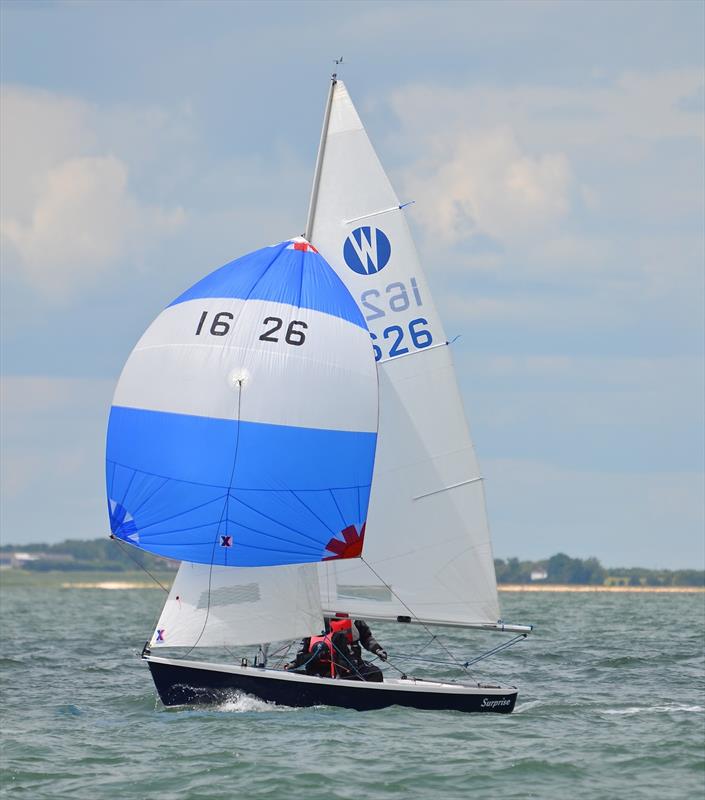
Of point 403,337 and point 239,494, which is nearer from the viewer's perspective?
point 239,494

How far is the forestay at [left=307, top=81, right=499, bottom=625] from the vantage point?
92.7ft

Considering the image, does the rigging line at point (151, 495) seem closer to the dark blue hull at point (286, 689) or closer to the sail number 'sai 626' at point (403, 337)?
the dark blue hull at point (286, 689)

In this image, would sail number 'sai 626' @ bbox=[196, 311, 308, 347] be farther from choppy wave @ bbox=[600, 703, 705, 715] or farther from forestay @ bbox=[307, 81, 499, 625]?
choppy wave @ bbox=[600, 703, 705, 715]

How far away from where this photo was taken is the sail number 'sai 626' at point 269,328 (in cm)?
2702

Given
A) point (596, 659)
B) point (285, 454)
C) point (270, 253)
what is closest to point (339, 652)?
point (285, 454)

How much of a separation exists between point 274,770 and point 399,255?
1062 centimetres

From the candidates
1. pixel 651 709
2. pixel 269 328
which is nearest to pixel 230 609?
pixel 269 328

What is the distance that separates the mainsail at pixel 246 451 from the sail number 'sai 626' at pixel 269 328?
2 cm

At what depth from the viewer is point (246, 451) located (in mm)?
26375

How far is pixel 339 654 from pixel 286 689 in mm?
1424

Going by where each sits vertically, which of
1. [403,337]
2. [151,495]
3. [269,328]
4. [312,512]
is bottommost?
[312,512]

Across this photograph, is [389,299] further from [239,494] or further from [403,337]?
[239,494]

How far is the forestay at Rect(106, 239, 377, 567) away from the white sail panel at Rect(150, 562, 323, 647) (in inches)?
22.1

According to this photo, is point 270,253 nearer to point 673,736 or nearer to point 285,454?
point 285,454
